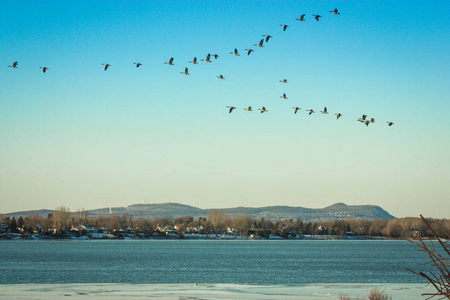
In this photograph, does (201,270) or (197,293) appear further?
(201,270)

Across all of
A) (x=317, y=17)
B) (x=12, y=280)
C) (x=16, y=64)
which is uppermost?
(x=317, y=17)

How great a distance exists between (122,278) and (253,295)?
894 inches

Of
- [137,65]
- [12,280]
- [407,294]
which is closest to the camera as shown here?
[407,294]

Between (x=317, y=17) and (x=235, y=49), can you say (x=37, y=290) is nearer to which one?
(x=235, y=49)

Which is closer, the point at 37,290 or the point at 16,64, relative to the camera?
the point at 16,64

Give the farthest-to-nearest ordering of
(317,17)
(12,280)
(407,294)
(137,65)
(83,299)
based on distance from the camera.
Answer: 1. (12,280)
2. (137,65)
3. (407,294)
4. (317,17)
5. (83,299)

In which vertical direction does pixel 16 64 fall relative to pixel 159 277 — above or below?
above

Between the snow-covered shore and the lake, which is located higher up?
the snow-covered shore

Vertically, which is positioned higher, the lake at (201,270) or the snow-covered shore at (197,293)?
the snow-covered shore at (197,293)

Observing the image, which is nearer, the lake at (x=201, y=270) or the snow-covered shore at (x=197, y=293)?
the snow-covered shore at (x=197, y=293)

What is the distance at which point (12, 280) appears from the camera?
158 ft

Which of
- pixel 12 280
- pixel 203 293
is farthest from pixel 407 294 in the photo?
pixel 12 280

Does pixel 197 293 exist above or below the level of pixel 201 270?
above

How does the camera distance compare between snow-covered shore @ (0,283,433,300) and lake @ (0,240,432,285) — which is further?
lake @ (0,240,432,285)
